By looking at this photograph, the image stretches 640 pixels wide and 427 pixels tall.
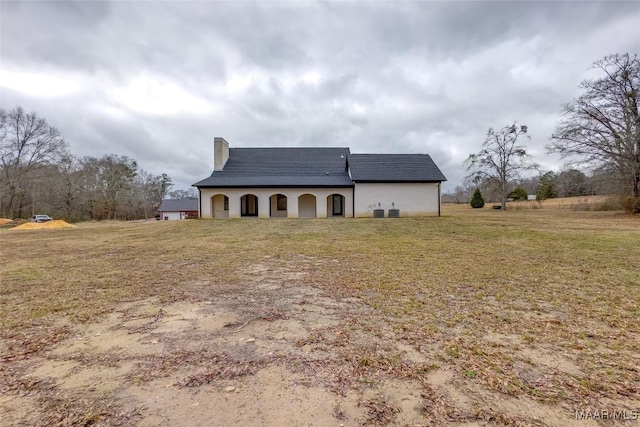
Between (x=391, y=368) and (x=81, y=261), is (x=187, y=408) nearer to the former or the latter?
(x=391, y=368)

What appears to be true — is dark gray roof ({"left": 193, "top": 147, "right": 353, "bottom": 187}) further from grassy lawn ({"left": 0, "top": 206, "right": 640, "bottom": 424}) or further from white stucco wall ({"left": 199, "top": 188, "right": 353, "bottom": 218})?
grassy lawn ({"left": 0, "top": 206, "right": 640, "bottom": 424})

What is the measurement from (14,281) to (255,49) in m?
14.1

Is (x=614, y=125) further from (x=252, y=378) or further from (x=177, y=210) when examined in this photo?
(x=177, y=210)

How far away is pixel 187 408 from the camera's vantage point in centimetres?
204

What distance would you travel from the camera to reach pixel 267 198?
2067cm

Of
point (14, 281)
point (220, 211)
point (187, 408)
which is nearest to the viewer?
point (187, 408)

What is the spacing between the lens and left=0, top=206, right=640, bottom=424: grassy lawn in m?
2.44

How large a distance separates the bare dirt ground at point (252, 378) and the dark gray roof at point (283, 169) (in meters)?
17.3

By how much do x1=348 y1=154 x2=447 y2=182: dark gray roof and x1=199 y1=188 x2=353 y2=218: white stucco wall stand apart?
5.86 feet

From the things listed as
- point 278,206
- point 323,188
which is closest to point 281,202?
point 278,206

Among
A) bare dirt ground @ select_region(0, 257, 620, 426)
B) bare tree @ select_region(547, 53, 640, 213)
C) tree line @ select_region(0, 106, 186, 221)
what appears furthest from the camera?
tree line @ select_region(0, 106, 186, 221)

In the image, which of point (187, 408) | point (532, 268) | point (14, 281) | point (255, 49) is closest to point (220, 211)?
point (255, 49)

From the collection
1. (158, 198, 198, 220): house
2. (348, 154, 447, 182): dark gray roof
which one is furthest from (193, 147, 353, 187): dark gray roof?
(158, 198, 198, 220): house

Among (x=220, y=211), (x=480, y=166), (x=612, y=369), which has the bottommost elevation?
(x=612, y=369)
